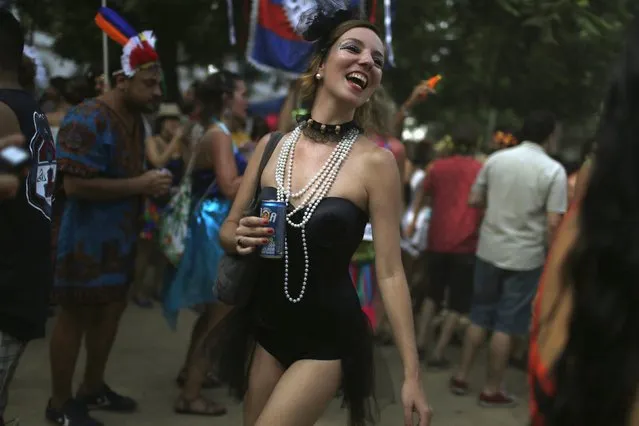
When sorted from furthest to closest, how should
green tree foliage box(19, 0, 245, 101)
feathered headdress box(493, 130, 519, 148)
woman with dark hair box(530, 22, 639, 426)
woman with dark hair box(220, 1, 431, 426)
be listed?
green tree foliage box(19, 0, 245, 101) < feathered headdress box(493, 130, 519, 148) < woman with dark hair box(220, 1, 431, 426) < woman with dark hair box(530, 22, 639, 426)

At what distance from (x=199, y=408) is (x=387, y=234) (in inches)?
109

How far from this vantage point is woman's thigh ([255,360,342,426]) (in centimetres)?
272

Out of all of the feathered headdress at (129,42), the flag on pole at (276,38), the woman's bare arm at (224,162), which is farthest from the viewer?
the flag on pole at (276,38)

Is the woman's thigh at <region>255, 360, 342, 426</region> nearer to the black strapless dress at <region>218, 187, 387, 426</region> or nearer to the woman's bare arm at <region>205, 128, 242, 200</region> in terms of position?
the black strapless dress at <region>218, 187, 387, 426</region>

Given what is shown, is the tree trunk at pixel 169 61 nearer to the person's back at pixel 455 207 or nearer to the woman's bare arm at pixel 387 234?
the person's back at pixel 455 207

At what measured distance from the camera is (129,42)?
4906 millimetres

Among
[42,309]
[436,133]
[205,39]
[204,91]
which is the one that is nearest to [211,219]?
[204,91]

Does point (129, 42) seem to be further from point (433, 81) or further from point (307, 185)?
point (307, 185)

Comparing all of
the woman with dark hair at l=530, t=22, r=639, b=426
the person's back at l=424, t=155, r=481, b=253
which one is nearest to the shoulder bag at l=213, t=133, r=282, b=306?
the woman with dark hair at l=530, t=22, r=639, b=426

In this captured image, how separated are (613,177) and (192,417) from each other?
13.6 feet

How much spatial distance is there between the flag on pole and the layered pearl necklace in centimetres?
417

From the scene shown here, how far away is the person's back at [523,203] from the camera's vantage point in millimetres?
5672

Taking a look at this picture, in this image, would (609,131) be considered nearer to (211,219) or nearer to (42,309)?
(42,309)

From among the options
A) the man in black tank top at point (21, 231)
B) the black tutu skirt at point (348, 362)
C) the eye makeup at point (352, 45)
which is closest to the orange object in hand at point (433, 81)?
the eye makeup at point (352, 45)
